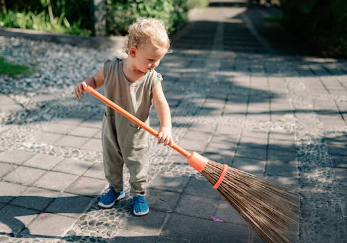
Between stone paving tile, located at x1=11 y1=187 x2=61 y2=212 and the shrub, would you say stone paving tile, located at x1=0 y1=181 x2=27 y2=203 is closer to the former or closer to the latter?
stone paving tile, located at x1=11 y1=187 x2=61 y2=212

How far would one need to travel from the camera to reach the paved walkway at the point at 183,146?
97.3 inches

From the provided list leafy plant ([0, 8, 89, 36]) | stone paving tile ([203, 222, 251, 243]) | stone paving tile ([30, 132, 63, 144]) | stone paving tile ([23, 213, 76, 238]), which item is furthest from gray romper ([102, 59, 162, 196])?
leafy plant ([0, 8, 89, 36])

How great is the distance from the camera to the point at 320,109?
481cm

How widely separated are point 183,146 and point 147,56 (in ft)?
5.50

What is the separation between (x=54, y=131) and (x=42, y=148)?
0.42 metres

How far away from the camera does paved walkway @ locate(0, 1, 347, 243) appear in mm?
2473

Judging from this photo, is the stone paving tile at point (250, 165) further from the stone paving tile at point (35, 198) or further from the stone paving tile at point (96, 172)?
the stone paving tile at point (35, 198)

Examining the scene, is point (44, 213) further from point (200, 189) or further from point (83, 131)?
point (83, 131)

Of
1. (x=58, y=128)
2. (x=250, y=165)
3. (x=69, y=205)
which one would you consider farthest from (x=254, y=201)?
(x=58, y=128)

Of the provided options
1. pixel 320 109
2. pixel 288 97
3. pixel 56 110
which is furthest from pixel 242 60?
pixel 56 110

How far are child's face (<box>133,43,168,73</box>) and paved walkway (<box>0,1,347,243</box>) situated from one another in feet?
3.58

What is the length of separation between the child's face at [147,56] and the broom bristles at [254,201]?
734 millimetres

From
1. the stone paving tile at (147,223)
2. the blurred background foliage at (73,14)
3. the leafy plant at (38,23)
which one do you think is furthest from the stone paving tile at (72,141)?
the leafy plant at (38,23)

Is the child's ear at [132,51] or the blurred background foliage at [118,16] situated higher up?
the child's ear at [132,51]
